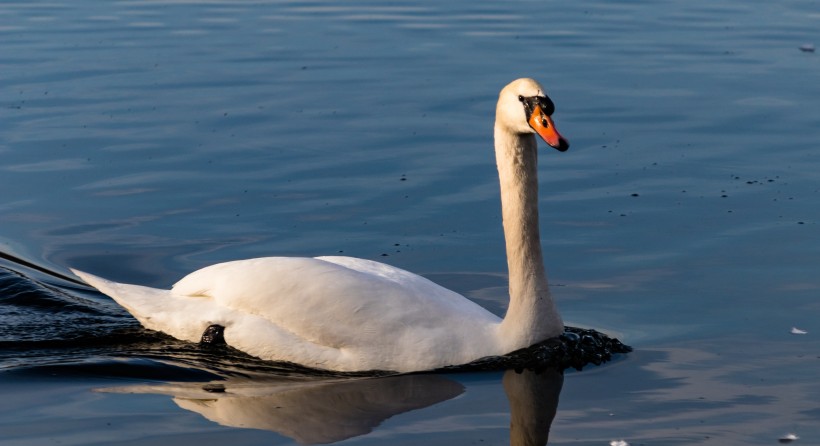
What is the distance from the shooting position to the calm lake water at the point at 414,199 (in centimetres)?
753

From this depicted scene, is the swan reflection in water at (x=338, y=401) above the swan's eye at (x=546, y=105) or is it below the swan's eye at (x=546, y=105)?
below

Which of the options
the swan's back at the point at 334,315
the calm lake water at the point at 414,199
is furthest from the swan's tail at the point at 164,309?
the calm lake water at the point at 414,199

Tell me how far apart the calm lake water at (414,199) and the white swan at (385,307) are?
0.71 feet

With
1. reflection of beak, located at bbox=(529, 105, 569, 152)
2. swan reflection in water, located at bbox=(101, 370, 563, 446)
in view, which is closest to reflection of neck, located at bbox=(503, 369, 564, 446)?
swan reflection in water, located at bbox=(101, 370, 563, 446)

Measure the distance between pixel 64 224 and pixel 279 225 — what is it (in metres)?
1.77

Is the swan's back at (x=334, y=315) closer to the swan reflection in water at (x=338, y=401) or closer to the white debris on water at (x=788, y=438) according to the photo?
the swan reflection in water at (x=338, y=401)

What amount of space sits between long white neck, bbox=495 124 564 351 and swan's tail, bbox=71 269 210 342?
1.87 m

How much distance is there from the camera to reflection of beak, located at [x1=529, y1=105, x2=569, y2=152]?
24.6ft

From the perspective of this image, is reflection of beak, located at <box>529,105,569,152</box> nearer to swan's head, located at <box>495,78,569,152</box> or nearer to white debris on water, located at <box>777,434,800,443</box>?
swan's head, located at <box>495,78,569,152</box>

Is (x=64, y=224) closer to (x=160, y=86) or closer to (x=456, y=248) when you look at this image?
(x=456, y=248)

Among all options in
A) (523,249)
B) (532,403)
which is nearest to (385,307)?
(523,249)

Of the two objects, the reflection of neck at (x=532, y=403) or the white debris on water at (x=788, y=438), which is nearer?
the white debris on water at (x=788, y=438)

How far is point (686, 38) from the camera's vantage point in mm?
18391

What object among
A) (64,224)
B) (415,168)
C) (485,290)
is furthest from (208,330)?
(415,168)
